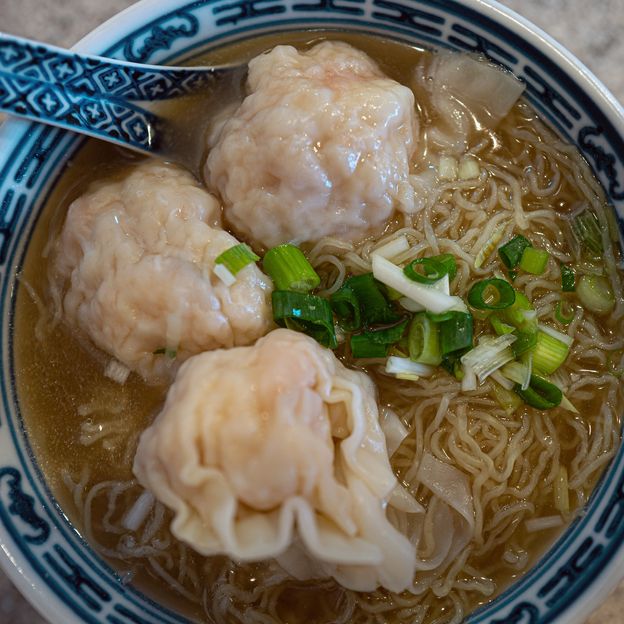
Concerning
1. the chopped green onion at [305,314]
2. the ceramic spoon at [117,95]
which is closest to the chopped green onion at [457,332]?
the chopped green onion at [305,314]

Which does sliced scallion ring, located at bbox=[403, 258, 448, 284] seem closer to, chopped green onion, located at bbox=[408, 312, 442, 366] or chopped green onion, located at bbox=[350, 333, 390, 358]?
chopped green onion, located at bbox=[408, 312, 442, 366]

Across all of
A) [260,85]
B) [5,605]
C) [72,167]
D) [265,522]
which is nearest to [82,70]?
[72,167]

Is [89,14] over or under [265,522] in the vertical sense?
over

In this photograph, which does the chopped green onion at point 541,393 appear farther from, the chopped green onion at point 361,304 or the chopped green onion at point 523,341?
the chopped green onion at point 361,304

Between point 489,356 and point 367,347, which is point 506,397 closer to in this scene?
point 489,356

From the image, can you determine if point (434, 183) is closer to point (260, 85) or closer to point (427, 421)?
point (260, 85)

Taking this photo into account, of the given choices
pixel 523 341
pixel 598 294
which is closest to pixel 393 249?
pixel 523 341
